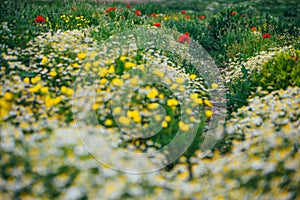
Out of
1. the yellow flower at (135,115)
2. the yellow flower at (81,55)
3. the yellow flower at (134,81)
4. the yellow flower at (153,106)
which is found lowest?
the yellow flower at (135,115)

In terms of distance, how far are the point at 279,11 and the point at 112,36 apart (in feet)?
18.8

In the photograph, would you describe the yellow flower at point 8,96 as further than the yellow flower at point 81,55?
No

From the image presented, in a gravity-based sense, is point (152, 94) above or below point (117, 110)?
above

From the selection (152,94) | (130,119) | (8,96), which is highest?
(152,94)

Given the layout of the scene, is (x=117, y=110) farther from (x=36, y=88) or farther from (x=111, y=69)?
(x=36, y=88)

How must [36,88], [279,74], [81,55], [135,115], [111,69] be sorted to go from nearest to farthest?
[135,115]
[36,88]
[111,69]
[81,55]
[279,74]

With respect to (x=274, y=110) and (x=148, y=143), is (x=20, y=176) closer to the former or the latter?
(x=148, y=143)

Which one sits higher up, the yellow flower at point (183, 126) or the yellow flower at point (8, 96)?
the yellow flower at point (8, 96)

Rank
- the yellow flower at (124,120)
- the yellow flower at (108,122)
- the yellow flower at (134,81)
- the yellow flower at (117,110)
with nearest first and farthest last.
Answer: the yellow flower at (108,122) → the yellow flower at (124,120) → the yellow flower at (117,110) → the yellow flower at (134,81)

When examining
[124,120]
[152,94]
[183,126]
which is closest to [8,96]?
[124,120]

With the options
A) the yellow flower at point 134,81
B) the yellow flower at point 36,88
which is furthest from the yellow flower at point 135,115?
the yellow flower at point 36,88

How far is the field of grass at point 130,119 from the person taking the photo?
8.53ft

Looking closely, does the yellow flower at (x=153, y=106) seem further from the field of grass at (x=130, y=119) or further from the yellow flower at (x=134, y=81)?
the yellow flower at (x=134, y=81)

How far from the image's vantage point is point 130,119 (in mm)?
3393
